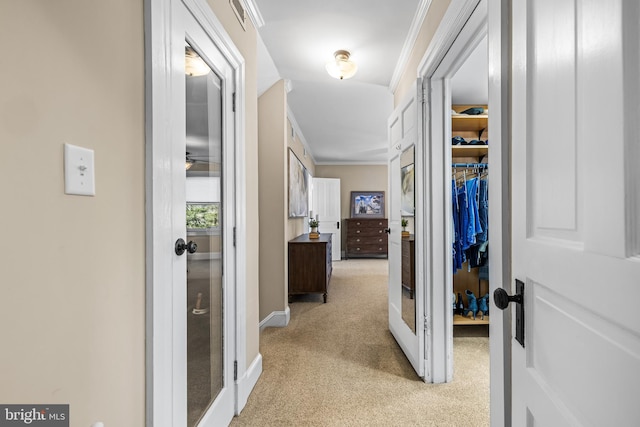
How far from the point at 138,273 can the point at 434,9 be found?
203cm

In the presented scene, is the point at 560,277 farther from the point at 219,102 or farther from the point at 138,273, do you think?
the point at 219,102

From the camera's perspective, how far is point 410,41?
2305 mm

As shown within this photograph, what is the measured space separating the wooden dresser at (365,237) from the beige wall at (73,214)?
6.67 meters

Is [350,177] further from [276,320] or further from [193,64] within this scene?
[193,64]

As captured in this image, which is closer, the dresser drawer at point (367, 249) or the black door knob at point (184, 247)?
the black door knob at point (184, 247)

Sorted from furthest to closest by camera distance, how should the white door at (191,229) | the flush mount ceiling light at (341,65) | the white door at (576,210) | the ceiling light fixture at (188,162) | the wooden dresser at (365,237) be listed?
the wooden dresser at (365,237)
the flush mount ceiling light at (341,65)
the ceiling light fixture at (188,162)
the white door at (191,229)
the white door at (576,210)

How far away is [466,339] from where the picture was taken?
9.03 ft

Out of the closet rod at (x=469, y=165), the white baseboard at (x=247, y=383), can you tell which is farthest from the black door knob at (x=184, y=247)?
the closet rod at (x=469, y=165)

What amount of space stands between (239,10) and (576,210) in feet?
6.46

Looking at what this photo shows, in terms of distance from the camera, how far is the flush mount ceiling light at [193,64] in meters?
1.30

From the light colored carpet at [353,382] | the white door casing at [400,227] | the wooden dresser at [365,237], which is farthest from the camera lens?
the wooden dresser at [365,237]

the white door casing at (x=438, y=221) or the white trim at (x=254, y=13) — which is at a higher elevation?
the white trim at (x=254, y=13)

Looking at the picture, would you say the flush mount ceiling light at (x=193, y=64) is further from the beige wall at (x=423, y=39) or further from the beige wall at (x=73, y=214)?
the beige wall at (x=423, y=39)

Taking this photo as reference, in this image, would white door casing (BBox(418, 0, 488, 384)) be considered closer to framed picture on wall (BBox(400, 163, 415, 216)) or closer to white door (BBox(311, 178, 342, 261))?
framed picture on wall (BBox(400, 163, 415, 216))
